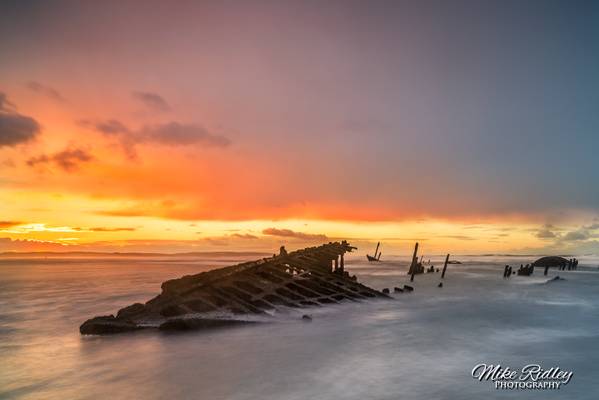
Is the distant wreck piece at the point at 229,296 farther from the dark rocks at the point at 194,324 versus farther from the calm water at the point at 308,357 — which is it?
the calm water at the point at 308,357

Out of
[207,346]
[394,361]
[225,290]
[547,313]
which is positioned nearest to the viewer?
[394,361]

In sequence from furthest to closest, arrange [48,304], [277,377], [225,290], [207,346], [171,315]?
[48,304] < [225,290] < [171,315] < [207,346] < [277,377]

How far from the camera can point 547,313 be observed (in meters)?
19.7

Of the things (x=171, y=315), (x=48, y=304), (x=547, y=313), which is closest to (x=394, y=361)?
(x=171, y=315)

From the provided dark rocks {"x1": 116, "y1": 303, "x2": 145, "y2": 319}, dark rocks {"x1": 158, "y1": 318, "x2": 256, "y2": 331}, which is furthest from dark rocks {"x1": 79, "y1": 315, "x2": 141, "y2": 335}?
dark rocks {"x1": 158, "y1": 318, "x2": 256, "y2": 331}

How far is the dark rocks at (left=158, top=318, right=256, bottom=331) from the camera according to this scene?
12.6 metres

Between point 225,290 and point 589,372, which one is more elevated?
point 225,290

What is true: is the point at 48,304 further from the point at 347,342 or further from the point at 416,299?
the point at 416,299

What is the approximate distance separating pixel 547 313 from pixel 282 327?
13.8 m
